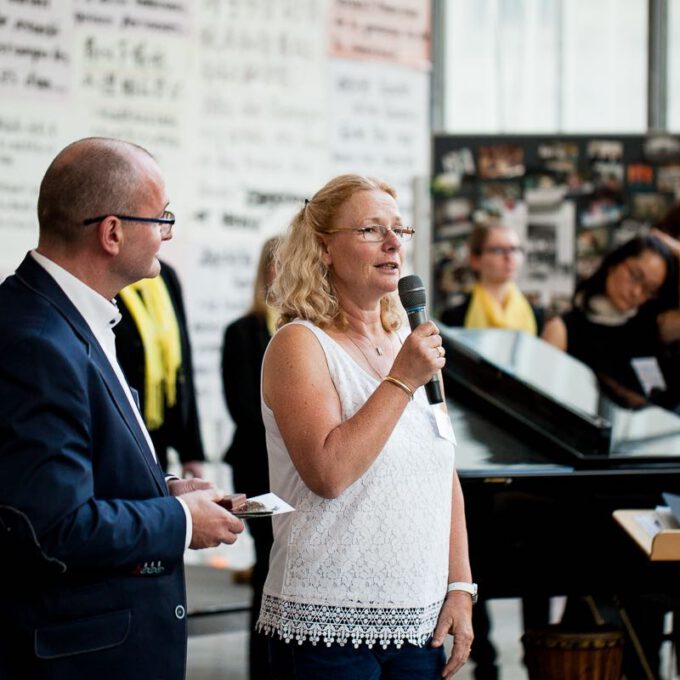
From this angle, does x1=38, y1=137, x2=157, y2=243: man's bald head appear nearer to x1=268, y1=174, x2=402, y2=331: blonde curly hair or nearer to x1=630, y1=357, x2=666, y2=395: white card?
x1=268, y1=174, x2=402, y2=331: blonde curly hair

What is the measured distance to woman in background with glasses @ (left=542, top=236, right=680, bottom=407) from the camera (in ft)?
14.0

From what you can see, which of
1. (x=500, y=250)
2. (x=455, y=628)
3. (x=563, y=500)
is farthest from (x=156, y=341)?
(x=455, y=628)

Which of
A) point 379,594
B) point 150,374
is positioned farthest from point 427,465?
point 150,374

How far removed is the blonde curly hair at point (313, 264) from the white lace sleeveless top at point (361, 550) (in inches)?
3.0

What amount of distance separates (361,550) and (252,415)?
74.4 inches

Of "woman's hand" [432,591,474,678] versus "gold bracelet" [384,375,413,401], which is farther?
"woman's hand" [432,591,474,678]

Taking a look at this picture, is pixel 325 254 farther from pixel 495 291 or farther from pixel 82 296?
pixel 495 291

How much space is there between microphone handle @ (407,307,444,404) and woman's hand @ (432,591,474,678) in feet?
1.14

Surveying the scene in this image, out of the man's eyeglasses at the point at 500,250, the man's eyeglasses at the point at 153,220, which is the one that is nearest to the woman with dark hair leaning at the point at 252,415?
the man's eyeglasses at the point at 500,250

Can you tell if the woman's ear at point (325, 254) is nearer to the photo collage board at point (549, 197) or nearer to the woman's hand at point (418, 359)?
the woman's hand at point (418, 359)

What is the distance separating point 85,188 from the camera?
1724mm

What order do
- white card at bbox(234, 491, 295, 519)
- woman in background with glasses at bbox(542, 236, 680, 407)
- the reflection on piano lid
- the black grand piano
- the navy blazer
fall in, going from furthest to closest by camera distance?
1. woman in background with glasses at bbox(542, 236, 680, 407)
2. the reflection on piano lid
3. the black grand piano
4. white card at bbox(234, 491, 295, 519)
5. the navy blazer

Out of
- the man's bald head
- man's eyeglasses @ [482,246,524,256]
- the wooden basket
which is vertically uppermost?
the man's bald head

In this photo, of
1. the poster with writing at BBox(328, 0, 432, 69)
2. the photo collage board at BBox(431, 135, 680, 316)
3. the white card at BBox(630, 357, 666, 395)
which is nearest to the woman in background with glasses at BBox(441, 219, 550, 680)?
the photo collage board at BBox(431, 135, 680, 316)
